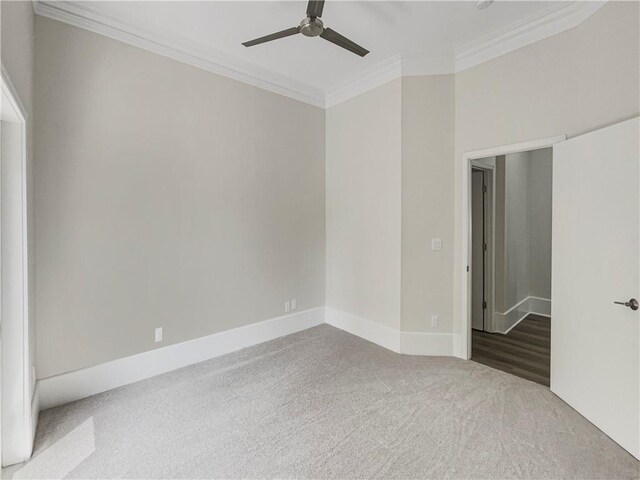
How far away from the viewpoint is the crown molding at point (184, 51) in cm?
238

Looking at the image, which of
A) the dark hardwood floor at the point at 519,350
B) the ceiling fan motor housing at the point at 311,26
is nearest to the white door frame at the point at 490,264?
the dark hardwood floor at the point at 519,350

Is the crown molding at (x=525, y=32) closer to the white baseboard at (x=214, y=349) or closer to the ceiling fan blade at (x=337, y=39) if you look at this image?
the ceiling fan blade at (x=337, y=39)

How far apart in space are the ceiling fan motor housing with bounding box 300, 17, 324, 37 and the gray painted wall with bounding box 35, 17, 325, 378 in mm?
1431

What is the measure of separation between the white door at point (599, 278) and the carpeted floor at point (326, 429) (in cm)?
20

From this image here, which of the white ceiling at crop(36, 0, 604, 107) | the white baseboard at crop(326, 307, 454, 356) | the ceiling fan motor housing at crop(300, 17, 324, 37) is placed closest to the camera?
the ceiling fan motor housing at crop(300, 17, 324, 37)

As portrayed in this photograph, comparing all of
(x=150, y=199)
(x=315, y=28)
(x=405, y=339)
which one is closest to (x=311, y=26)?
(x=315, y=28)

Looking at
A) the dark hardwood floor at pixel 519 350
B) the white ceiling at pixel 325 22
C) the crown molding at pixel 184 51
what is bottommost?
the dark hardwood floor at pixel 519 350

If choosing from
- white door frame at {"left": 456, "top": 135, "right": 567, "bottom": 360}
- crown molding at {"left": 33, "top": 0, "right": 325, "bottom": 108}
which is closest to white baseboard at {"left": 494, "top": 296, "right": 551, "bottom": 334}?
white door frame at {"left": 456, "top": 135, "right": 567, "bottom": 360}

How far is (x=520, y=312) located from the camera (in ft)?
15.1

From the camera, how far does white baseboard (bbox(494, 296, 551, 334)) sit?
403cm

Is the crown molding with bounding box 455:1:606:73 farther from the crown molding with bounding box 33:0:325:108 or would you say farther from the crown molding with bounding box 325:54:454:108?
the crown molding with bounding box 33:0:325:108

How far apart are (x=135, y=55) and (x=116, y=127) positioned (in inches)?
26.8

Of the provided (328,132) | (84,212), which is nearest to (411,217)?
(328,132)

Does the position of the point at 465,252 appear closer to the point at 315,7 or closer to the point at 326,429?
the point at 326,429
